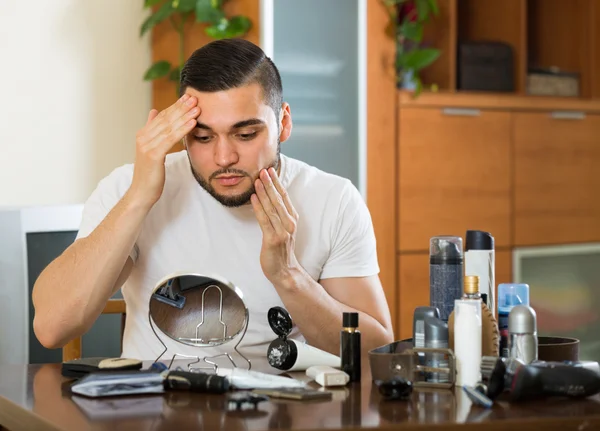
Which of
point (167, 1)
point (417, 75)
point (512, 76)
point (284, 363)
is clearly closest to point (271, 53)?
point (167, 1)

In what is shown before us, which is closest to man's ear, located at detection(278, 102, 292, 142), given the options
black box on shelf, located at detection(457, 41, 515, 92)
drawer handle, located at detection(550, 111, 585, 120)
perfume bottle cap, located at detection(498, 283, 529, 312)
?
perfume bottle cap, located at detection(498, 283, 529, 312)

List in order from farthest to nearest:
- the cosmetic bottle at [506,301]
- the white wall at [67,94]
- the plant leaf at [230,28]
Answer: the plant leaf at [230,28], the white wall at [67,94], the cosmetic bottle at [506,301]

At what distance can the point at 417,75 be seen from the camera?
3932 millimetres

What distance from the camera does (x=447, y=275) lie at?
5.61 ft

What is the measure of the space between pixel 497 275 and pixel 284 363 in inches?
95.5

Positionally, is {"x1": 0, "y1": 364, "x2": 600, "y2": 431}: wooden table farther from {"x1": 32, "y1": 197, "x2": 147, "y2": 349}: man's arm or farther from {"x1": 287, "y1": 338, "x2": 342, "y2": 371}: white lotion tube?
{"x1": 32, "y1": 197, "x2": 147, "y2": 349}: man's arm

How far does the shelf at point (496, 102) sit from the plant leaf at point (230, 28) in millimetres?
691

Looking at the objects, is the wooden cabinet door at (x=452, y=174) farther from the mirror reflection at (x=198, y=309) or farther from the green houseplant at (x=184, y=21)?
the mirror reflection at (x=198, y=309)

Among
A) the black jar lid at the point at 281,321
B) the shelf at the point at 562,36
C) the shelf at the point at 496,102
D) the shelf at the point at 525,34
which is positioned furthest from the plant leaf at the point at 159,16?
the black jar lid at the point at 281,321

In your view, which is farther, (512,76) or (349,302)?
(512,76)

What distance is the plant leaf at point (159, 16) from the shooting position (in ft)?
11.5

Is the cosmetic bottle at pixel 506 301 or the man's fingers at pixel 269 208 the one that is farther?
the man's fingers at pixel 269 208

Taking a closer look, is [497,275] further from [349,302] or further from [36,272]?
[36,272]

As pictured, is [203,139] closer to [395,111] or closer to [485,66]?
[395,111]
